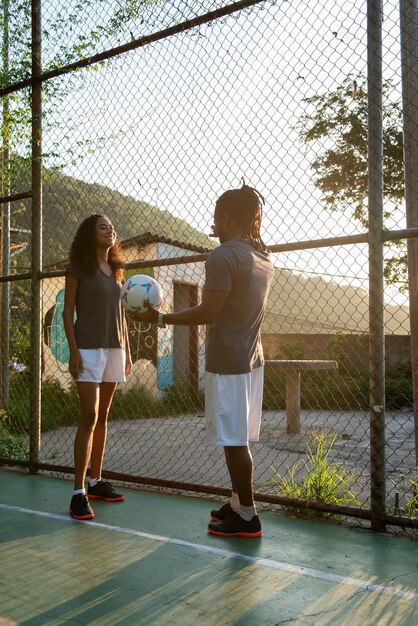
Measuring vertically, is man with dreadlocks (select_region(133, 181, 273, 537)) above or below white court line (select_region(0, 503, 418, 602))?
above

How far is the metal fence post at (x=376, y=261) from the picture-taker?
3.72m

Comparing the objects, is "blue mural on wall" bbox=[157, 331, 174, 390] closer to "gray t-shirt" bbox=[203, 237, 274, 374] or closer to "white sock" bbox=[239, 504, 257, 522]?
"white sock" bbox=[239, 504, 257, 522]

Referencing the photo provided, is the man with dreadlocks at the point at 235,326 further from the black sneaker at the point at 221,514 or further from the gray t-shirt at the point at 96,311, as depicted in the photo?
the gray t-shirt at the point at 96,311

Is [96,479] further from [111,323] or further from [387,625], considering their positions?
[387,625]

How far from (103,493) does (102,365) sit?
37.3 inches

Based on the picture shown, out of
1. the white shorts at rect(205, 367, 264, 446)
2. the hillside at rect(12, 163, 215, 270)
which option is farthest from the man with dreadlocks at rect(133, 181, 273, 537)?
the hillside at rect(12, 163, 215, 270)

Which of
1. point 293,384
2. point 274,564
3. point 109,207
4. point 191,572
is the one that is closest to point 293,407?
point 293,384

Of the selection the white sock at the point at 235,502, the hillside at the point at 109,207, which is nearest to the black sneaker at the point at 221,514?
the white sock at the point at 235,502

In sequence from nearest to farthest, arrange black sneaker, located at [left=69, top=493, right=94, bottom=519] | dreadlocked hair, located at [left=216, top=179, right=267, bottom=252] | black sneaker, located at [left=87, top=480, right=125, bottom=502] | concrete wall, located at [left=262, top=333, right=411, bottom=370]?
dreadlocked hair, located at [left=216, top=179, right=267, bottom=252] < black sneaker, located at [left=69, top=493, right=94, bottom=519] < black sneaker, located at [left=87, top=480, right=125, bottom=502] < concrete wall, located at [left=262, top=333, right=411, bottom=370]

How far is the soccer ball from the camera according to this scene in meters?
3.57

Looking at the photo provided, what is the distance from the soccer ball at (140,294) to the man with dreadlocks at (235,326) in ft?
0.17

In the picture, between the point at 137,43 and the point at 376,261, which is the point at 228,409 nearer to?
the point at 376,261

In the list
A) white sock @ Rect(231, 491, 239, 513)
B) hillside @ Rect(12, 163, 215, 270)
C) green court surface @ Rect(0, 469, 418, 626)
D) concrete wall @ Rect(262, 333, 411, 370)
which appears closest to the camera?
green court surface @ Rect(0, 469, 418, 626)

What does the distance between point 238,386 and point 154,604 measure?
3.92 ft
